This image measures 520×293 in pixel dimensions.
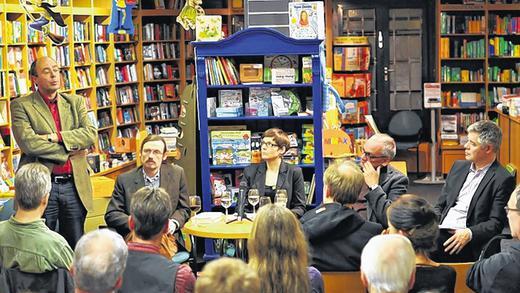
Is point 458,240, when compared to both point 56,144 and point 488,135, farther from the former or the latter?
point 56,144

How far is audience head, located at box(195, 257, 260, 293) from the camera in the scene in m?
3.15

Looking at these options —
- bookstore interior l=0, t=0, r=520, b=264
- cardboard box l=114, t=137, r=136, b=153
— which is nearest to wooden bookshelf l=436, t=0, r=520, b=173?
bookstore interior l=0, t=0, r=520, b=264

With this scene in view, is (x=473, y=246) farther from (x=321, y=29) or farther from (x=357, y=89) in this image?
(x=357, y=89)

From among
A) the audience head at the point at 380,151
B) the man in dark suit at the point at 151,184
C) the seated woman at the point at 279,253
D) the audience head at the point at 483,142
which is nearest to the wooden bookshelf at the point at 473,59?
the audience head at the point at 380,151

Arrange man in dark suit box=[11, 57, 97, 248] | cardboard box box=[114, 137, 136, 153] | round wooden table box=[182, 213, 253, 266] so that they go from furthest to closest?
cardboard box box=[114, 137, 136, 153], man in dark suit box=[11, 57, 97, 248], round wooden table box=[182, 213, 253, 266]

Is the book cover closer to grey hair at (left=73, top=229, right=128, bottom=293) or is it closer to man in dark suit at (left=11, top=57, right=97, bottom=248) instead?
man in dark suit at (left=11, top=57, right=97, bottom=248)

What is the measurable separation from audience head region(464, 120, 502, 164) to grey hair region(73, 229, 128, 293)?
301 cm

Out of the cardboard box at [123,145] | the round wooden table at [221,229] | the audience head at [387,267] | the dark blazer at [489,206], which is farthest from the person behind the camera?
the cardboard box at [123,145]

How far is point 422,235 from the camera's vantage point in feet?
14.9

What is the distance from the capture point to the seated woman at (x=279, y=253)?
405 centimetres

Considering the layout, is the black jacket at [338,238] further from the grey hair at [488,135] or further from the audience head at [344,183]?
the grey hair at [488,135]

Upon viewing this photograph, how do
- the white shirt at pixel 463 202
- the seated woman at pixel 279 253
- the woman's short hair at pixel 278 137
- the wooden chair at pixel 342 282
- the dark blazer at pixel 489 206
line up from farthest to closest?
the woman's short hair at pixel 278 137 → the white shirt at pixel 463 202 → the dark blazer at pixel 489 206 → the wooden chair at pixel 342 282 → the seated woman at pixel 279 253

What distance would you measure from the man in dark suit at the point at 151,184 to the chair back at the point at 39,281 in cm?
186

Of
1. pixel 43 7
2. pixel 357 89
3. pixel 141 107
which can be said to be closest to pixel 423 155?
pixel 357 89
